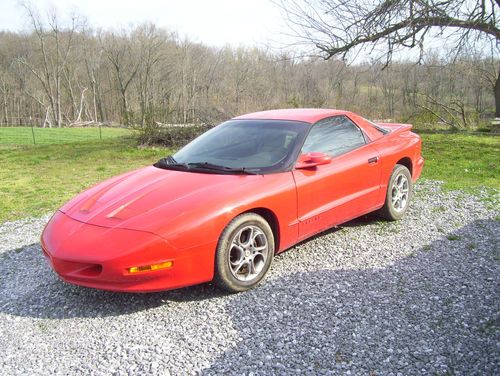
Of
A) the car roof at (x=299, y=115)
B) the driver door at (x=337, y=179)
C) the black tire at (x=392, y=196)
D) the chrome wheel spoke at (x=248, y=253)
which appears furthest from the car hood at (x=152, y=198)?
the black tire at (x=392, y=196)

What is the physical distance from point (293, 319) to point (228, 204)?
3.38ft

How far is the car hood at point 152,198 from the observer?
336cm

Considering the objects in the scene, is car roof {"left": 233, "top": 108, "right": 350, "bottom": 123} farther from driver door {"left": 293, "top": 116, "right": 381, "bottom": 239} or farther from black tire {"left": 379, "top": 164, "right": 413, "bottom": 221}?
black tire {"left": 379, "top": 164, "right": 413, "bottom": 221}

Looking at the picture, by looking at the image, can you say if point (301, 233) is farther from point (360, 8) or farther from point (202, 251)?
point (360, 8)

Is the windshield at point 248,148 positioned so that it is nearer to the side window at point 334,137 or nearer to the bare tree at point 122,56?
the side window at point 334,137

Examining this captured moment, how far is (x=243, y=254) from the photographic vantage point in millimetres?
3578

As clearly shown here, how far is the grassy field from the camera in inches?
294

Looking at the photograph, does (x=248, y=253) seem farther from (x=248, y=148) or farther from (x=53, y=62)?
(x=53, y=62)

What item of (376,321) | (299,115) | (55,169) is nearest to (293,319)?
(376,321)

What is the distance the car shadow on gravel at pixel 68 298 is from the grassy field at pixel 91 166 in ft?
9.56

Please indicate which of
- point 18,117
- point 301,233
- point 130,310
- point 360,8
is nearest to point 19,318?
point 130,310

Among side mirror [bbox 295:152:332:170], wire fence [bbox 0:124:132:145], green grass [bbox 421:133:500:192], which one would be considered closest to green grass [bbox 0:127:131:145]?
wire fence [bbox 0:124:132:145]

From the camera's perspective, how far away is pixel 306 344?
2793 millimetres

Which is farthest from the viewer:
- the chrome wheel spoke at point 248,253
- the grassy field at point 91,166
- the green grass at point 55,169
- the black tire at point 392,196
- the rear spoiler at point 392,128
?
the grassy field at point 91,166
